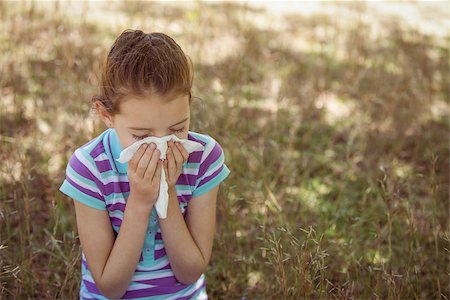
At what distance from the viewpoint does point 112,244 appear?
2178mm

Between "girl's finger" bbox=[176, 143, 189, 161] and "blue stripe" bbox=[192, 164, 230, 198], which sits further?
"blue stripe" bbox=[192, 164, 230, 198]

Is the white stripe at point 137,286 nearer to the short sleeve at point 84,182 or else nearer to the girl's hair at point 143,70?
the short sleeve at point 84,182

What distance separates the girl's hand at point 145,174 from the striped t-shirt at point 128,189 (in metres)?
0.12

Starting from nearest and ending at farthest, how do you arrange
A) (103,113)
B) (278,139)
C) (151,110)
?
(151,110) → (103,113) → (278,139)

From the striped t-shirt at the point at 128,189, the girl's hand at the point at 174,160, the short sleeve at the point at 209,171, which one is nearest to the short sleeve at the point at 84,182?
the striped t-shirt at the point at 128,189

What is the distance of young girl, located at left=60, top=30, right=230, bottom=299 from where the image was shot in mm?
2008

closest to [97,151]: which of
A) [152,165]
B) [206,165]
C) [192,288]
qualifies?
[152,165]

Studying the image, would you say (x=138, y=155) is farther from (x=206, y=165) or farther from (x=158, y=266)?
(x=158, y=266)

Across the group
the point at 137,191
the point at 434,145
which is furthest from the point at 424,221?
the point at 137,191

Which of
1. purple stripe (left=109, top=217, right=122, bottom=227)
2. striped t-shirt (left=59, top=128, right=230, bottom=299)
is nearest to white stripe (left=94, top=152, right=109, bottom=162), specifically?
striped t-shirt (left=59, top=128, right=230, bottom=299)

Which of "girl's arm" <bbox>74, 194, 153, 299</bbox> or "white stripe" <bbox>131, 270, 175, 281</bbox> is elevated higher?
"girl's arm" <bbox>74, 194, 153, 299</bbox>

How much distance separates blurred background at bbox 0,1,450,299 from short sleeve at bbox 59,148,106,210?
0.34 m

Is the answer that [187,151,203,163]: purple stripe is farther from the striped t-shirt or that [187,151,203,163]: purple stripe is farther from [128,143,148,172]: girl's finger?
[128,143,148,172]: girl's finger

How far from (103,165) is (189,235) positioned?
371 mm
